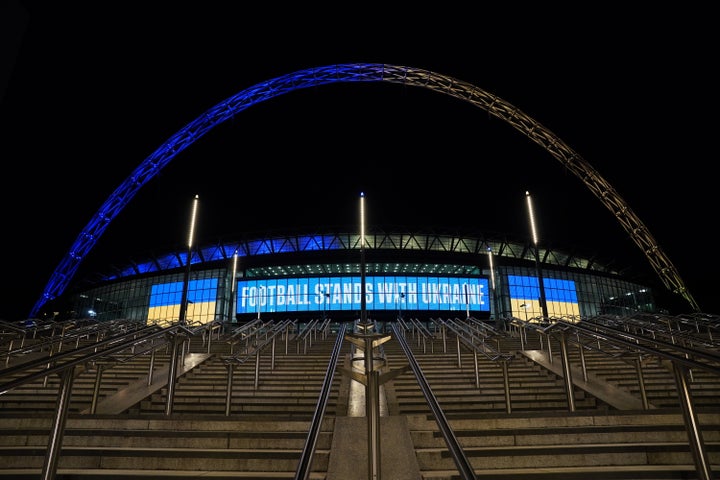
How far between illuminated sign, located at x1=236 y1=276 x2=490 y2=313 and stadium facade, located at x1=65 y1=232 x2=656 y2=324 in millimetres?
106

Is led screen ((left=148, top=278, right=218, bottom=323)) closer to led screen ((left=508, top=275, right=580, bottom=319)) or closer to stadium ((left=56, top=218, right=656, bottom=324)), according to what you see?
stadium ((left=56, top=218, right=656, bottom=324))

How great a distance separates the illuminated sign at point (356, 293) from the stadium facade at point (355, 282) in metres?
0.11

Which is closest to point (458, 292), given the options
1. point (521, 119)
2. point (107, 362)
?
point (521, 119)

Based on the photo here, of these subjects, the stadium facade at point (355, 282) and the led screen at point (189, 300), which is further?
the led screen at point (189, 300)

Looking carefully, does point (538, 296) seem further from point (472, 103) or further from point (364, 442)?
point (364, 442)

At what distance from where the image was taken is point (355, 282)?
153 feet

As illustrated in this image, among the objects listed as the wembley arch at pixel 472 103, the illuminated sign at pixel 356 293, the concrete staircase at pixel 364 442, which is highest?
the wembley arch at pixel 472 103

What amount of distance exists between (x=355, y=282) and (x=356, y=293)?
4.02ft

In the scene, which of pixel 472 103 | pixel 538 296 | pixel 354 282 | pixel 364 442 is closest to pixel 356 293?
pixel 354 282

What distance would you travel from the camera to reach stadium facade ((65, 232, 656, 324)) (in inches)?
1784

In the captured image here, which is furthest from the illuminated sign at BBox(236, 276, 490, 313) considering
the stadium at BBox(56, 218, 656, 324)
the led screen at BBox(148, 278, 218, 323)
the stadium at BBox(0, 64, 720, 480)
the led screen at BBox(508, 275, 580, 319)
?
the stadium at BBox(0, 64, 720, 480)

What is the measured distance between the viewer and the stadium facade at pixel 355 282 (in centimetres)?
4531

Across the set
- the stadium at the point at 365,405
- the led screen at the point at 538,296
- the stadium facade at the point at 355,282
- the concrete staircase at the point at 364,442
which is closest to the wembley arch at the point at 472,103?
the stadium facade at the point at 355,282

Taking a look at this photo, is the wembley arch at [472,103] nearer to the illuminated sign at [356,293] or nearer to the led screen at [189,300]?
the illuminated sign at [356,293]
